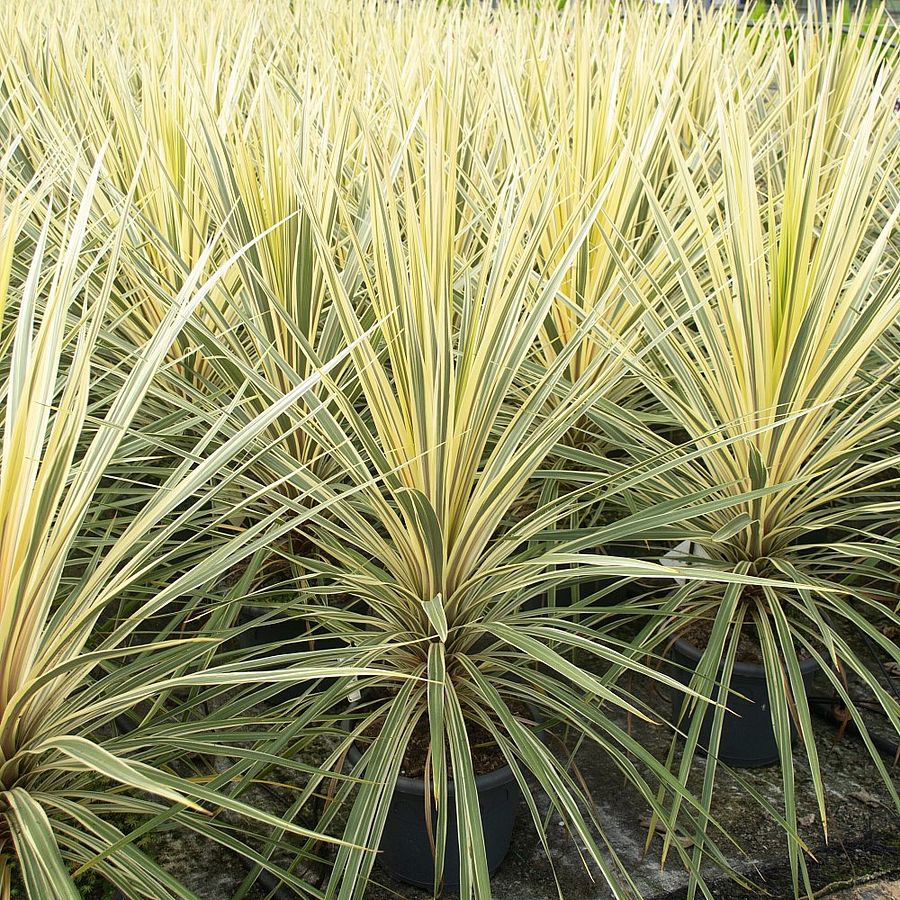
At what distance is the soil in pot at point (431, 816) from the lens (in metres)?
1.33

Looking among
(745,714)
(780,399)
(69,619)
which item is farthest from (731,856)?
(69,619)

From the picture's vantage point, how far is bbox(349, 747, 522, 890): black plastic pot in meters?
1.32

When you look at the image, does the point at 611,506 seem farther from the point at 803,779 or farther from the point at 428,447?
the point at 428,447

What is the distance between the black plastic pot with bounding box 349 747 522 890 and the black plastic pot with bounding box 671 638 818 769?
0.35 m

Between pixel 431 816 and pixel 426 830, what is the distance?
1.2 inches

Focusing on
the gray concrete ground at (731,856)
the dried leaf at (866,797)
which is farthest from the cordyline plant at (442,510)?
the dried leaf at (866,797)

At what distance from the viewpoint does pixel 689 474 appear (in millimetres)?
1517

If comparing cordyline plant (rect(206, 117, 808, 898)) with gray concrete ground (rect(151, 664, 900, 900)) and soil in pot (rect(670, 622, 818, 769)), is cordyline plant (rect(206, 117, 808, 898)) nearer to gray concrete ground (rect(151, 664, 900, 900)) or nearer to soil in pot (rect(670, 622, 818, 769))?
gray concrete ground (rect(151, 664, 900, 900))

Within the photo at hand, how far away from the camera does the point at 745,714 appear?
1.59 metres

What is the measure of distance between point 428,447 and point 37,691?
0.54 metres

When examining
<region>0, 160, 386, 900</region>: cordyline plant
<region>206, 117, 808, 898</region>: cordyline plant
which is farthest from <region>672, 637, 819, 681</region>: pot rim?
<region>0, 160, 386, 900</region>: cordyline plant

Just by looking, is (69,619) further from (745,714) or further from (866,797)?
(866,797)

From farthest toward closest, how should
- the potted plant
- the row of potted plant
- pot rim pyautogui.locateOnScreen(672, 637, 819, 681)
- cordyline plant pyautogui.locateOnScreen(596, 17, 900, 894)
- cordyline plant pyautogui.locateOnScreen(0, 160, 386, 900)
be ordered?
1. pot rim pyautogui.locateOnScreen(672, 637, 819, 681)
2. cordyline plant pyautogui.locateOnScreen(596, 17, 900, 894)
3. the potted plant
4. the row of potted plant
5. cordyline plant pyautogui.locateOnScreen(0, 160, 386, 900)

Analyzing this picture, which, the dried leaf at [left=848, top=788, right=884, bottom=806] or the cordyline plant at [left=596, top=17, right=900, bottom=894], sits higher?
the cordyline plant at [left=596, top=17, right=900, bottom=894]
